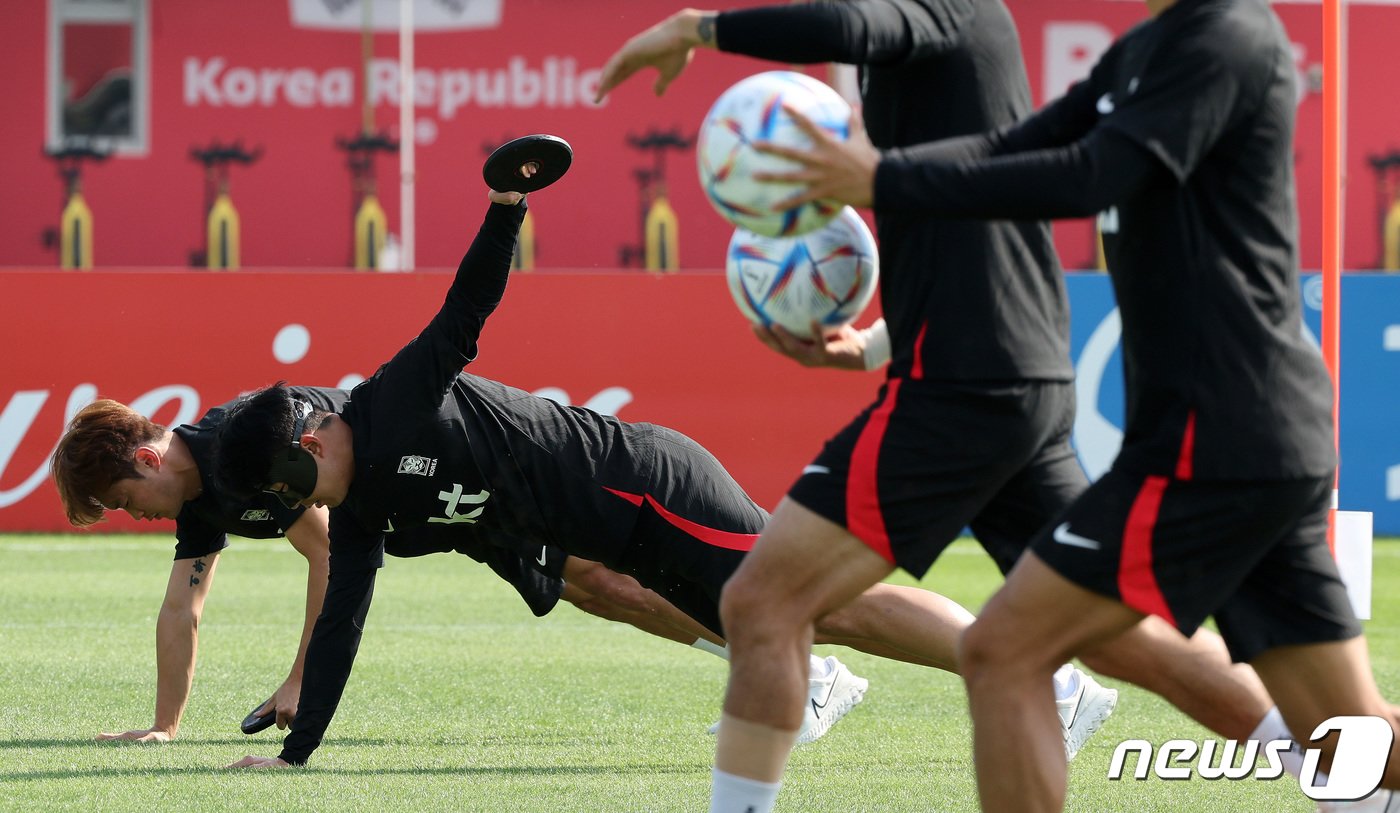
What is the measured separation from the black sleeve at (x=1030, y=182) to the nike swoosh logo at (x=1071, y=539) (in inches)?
23.6

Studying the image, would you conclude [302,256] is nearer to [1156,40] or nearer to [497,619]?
[497,619]

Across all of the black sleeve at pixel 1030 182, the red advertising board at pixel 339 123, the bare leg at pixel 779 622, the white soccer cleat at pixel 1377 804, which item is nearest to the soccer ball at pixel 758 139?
the black sleeve at pixel 1030 182

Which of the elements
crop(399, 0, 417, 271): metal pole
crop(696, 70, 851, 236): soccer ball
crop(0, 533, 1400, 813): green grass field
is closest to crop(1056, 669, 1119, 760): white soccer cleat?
crop(0, 533, 1400, 813): green grass field

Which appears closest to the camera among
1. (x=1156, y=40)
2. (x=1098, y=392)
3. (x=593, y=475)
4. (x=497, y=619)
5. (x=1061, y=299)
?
(x=1156, y=40)

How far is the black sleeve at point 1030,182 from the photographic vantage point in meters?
3.15

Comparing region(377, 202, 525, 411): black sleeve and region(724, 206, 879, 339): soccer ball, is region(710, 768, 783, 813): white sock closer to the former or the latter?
region(724, 206, 879, 339): soccer ball

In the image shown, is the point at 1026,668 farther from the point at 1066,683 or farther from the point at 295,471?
the point at 295,471

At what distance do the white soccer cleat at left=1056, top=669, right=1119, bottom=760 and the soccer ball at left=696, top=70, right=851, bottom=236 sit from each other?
7.17 feet

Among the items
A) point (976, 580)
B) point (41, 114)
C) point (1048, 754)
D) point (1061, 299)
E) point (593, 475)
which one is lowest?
point (976, 580)

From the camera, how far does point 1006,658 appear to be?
3377mm

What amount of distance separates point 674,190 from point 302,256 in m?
4.79

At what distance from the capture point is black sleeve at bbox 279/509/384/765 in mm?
5227

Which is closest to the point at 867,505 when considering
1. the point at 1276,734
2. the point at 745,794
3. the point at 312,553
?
the point at 745,794

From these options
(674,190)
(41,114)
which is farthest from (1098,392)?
(41,114)
